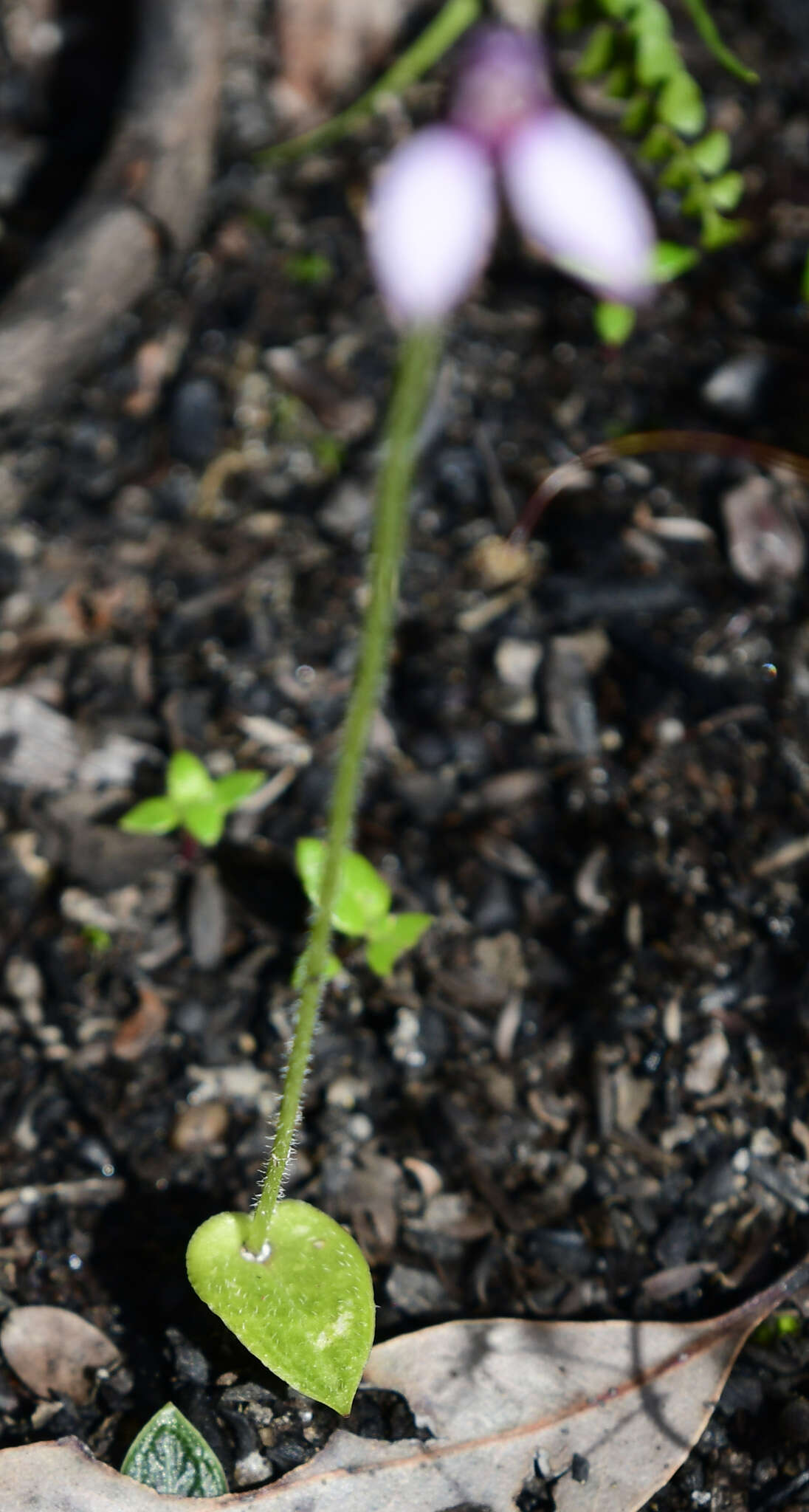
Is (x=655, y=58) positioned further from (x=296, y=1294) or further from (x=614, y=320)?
(x=296, y=1294)

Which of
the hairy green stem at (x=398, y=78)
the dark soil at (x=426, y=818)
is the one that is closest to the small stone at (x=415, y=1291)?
the dark soil at (x=426, y=818)

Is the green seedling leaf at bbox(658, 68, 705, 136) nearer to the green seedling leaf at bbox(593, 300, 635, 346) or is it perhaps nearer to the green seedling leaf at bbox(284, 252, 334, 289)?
the green seedling leaf at bbox(593, 300, 635, 346)

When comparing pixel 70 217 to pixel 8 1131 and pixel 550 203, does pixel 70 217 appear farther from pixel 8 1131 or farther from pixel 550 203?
pixel 8 1131

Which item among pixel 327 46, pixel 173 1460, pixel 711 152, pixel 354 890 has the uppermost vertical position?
pixel 327 46

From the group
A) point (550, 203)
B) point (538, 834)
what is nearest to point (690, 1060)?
point (538, 834)

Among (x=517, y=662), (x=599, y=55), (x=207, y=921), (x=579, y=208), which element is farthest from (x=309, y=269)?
(x=207, y=921)

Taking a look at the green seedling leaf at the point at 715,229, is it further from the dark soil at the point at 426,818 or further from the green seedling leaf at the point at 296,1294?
the green seedling leaf at the point at 296,1294
